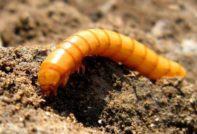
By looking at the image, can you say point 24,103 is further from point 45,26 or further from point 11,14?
point 11,14

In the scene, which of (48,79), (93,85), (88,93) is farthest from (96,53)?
(48,79)

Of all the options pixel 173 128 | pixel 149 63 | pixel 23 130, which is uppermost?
pixel 149 63

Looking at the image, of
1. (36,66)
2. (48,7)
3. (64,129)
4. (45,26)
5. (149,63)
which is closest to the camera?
(64,129)

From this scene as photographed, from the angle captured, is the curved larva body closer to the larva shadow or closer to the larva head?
the larva head

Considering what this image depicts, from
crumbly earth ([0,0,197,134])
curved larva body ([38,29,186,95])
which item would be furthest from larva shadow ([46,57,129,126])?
curved larva body ([38,29,186,95])

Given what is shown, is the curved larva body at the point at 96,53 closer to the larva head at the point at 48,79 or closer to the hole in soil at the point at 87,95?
the larva head at the point at 48,79

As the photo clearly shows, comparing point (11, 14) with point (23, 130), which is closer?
point (23, 130)

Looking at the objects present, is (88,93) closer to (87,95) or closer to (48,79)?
(87,95)

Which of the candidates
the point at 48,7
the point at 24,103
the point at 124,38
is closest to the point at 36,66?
the point at 24,103
